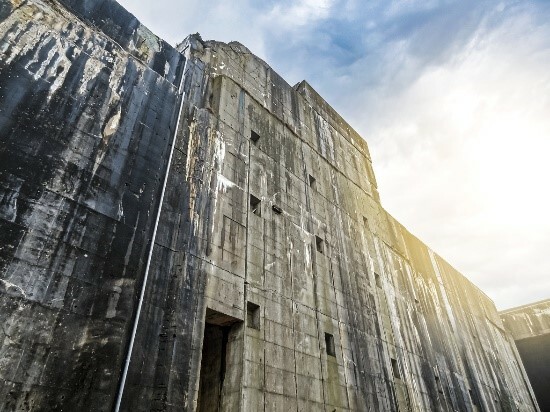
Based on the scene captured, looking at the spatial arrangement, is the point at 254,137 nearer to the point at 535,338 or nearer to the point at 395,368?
the point at 395,368

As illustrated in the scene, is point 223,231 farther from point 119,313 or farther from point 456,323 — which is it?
point 456,323

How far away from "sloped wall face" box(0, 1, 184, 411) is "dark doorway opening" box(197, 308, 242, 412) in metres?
2.95

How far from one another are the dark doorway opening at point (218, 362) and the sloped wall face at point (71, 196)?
9.68ft

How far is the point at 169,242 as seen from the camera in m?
9.20

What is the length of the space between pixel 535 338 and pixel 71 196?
A: 4472 cm

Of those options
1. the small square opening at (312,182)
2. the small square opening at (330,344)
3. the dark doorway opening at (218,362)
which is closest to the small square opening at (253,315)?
the dark doorway opening at (218,362)

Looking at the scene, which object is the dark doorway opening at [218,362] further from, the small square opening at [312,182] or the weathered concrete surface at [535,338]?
the weathered concrete surface at [535,338]

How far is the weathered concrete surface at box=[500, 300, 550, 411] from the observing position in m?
36.5

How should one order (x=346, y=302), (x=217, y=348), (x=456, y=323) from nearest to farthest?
(x=217, y=348), (x=346, y=302), (x=456, y=323)

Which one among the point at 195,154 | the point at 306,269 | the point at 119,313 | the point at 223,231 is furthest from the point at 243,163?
the point at 119,313

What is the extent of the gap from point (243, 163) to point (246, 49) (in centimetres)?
664

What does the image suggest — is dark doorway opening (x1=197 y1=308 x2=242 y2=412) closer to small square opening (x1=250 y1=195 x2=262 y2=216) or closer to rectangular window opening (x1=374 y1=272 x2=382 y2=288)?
small square opening (x1=250 y1=195 x2=262 y2=216)

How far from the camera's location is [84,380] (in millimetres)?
6660

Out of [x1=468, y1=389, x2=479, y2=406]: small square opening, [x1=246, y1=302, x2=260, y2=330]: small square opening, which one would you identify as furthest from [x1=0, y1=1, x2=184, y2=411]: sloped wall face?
[x1=468, y1=389, x2=479, y2=406]: small square opening
